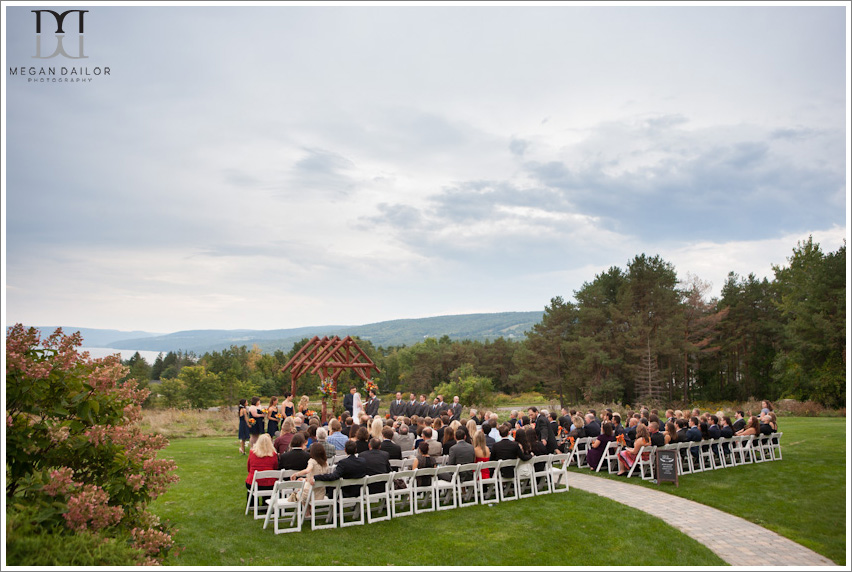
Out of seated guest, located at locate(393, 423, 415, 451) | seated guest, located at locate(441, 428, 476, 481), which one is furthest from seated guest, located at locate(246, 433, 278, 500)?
seated guest, located at locate(441, 428, 476, 481)

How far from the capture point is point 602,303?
3706 centimetres

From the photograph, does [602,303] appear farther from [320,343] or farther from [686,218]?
[320,343]

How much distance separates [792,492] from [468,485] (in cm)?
604

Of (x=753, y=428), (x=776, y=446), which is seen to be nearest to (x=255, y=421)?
(x=753, y=428)

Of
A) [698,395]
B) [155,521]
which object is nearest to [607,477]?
[155,521]

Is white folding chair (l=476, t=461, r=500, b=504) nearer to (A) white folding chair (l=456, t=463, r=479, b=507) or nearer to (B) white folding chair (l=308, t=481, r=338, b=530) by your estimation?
(A) white folding chair (l=456, t=463, r=479, b=507)

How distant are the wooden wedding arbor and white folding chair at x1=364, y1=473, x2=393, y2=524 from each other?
29.9 ft

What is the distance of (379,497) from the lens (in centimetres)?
812

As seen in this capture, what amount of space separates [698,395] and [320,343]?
34.9 m

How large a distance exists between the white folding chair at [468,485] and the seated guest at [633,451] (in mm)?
3812

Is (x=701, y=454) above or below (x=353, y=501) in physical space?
below

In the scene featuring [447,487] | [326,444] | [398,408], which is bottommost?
[447,487]

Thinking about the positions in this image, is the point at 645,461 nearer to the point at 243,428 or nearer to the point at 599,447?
the point at 599,447

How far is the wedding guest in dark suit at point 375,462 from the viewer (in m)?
8.18
